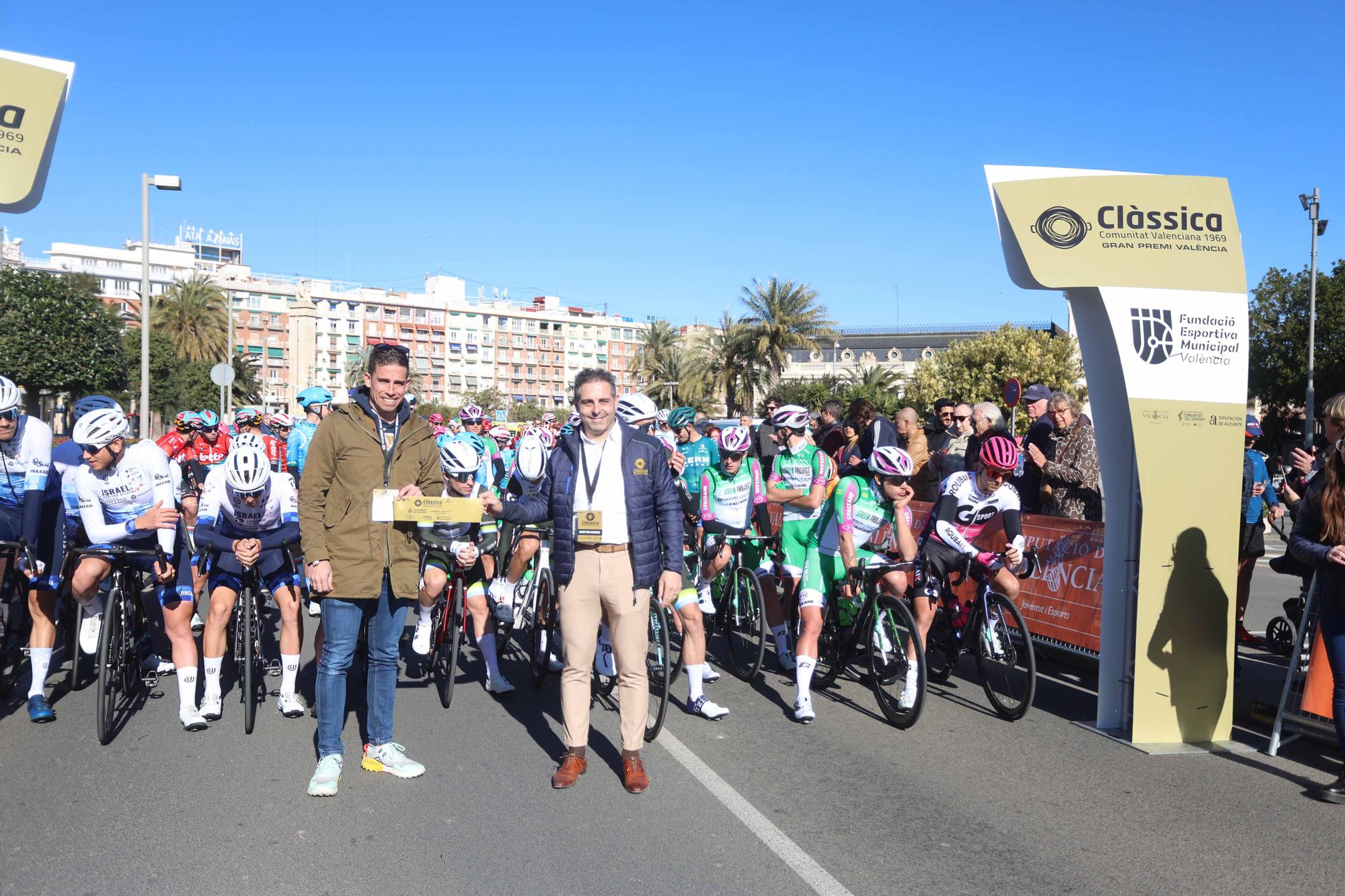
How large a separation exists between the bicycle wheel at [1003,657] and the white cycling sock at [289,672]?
14.9ft

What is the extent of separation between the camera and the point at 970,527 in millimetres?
7184

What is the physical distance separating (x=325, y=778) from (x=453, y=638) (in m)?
1.97

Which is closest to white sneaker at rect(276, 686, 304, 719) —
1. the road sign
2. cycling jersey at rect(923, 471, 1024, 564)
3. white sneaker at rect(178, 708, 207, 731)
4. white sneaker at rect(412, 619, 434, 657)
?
white sneaker at rect(178, 708, 207, 731)

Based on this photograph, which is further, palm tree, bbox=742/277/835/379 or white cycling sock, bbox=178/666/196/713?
palm tree, bbox=742/277/835/379

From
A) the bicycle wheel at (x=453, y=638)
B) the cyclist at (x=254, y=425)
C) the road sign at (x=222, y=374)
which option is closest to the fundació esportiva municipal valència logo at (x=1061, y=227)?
the bicycle wheel at (x=453, y=638)

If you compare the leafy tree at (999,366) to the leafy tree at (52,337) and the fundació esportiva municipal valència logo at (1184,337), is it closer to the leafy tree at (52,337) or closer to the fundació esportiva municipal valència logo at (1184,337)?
the leafy tree at (52,337)

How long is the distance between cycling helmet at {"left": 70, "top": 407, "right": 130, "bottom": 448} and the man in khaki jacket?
6.24 ft

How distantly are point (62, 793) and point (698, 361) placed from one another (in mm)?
62114

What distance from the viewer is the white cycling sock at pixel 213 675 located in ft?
22.0

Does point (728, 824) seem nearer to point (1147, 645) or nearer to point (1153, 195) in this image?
point (1147, 645)

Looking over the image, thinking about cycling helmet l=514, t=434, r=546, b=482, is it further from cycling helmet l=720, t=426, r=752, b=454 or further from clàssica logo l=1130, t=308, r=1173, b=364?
clàssica logo l=1130, t=308, r=1173, b=364

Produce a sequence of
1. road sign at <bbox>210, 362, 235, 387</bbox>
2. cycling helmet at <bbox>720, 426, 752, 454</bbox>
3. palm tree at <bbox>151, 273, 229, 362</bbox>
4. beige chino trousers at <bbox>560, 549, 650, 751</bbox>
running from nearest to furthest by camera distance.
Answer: beige chino trousers at <bbox>560, 549, 650, 751</bbox> < cycling helmet at <bbox>720, 426, 752, 454</bbox> < road sign at <bbox>210, 362, 235, 387</bbox> < palm tree at <bbox>151, 273, 229, 362</bbox>

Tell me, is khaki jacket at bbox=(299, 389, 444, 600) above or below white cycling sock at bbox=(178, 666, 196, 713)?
above

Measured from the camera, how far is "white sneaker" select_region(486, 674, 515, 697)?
7.39 meters
